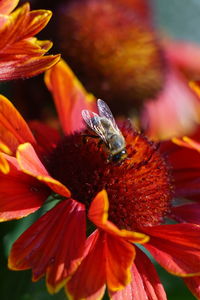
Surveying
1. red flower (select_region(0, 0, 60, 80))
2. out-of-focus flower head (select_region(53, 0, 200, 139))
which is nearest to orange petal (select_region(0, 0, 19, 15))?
red flower (select_region(0, 0, 60, 80))

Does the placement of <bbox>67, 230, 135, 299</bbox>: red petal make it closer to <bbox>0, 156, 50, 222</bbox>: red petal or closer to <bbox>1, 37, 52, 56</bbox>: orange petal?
<bbox>0, 156, 50, 222</bbox>: red petal

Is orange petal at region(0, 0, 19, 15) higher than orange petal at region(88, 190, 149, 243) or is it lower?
higher

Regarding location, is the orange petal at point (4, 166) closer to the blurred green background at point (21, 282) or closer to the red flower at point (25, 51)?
the red flower at point (25, 51)

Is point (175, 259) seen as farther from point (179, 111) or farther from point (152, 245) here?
point (179, 111)

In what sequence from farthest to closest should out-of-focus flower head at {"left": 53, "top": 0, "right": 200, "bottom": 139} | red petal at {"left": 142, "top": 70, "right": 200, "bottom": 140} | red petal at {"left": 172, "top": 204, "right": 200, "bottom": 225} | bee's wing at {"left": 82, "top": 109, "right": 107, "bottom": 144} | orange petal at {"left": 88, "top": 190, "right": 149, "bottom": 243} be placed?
red petal at {"left": 142, "top": 70, "right": 200, "bottom": 140} → out-of-focus flower head at {"left": 53, "top": 0, "right": 200, "bottom": 139} → red petal at {"left": 172, "top": 204, "right": 200, "bottom": 225} → bee's wing at {"left": 82, "top": 109, "right": 107, "bottom": 144} → orange petal at {"left": 88, "top": 190, "right": 149, "bottom": 243}

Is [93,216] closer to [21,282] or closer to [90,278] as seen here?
[90,278]

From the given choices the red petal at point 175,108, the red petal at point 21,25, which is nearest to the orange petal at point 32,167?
the red petal at point 21,25

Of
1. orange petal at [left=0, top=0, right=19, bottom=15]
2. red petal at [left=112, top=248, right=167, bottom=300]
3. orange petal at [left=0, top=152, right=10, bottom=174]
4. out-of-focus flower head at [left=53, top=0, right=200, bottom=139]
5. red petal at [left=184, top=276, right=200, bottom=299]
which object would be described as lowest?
out-of-focus flower head at [left=53, top=0, right=200, bottom=139]
